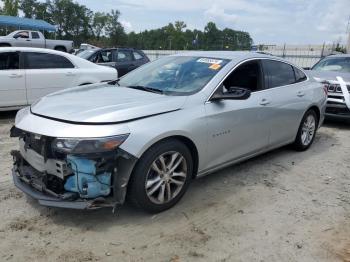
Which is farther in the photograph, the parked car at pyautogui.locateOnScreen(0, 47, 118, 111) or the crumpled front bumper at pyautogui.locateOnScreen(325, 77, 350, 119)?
the crumpled front bumper at pyautogui.locateOnScreen(325, 77, 350, 119)

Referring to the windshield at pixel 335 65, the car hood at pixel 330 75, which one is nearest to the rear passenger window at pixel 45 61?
the car hood at pixel 330 75

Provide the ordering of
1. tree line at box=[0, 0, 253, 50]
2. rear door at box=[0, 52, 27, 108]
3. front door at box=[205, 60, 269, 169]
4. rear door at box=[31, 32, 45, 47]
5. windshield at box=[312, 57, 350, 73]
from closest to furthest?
1. front door at box=[205, 60, 269, 169]
2. rear door at box=[0, 52, 27, 108]
3. windshield at box=[312, 57, 350, 73]
4. rear door at box=[31, 32, 45, 47]
5. tree line at box=[0, 0, 253, 50]

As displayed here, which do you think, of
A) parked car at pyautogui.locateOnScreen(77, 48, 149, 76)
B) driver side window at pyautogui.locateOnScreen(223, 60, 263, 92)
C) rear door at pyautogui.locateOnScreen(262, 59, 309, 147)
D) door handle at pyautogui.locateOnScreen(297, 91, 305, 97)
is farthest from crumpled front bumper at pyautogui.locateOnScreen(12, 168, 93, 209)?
parked car at pyautogui.locateOnScreen(77, 48, 149, 76)

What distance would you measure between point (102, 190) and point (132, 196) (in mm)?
296

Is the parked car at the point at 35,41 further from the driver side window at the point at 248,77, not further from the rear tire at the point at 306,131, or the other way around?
the driver side window at the point at 248,77

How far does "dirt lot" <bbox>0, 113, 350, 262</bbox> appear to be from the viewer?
327 cm

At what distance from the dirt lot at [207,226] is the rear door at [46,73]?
332 cm

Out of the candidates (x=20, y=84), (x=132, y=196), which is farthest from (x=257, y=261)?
(x=20, y=84)

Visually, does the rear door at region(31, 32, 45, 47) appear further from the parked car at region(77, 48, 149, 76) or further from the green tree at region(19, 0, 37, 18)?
the green tree at region(19, 0, 37, 18)

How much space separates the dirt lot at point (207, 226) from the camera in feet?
10.7

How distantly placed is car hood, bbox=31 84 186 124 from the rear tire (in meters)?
2.80

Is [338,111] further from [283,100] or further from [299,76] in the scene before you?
[283,100]

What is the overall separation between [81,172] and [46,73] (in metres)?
5.34

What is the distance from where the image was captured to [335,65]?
9633 millimetres
